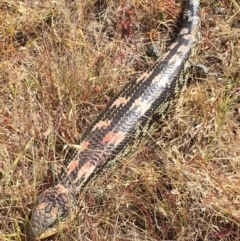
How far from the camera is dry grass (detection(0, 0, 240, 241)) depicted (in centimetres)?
438

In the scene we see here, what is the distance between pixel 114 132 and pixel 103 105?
52 centimetres

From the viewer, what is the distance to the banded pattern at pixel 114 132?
425 cm

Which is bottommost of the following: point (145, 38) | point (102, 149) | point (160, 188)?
point (160, 188)

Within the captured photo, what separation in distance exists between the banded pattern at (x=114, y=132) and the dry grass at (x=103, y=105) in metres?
0.11

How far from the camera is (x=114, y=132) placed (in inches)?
182

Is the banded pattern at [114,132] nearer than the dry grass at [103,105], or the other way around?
the banded pattern at [114,132]

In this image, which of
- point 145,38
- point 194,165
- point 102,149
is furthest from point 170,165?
point 145,38

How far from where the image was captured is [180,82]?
16.8 ft

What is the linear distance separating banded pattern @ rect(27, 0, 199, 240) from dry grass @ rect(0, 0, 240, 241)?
0.11 m

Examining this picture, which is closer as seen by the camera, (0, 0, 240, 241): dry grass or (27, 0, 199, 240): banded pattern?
(27, 0, 199, 240): banded pattern

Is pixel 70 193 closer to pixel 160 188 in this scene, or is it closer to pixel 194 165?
pixel 160 188

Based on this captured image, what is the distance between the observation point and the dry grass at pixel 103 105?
14.4ft

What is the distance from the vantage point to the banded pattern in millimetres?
4246

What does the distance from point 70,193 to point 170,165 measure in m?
0.86
